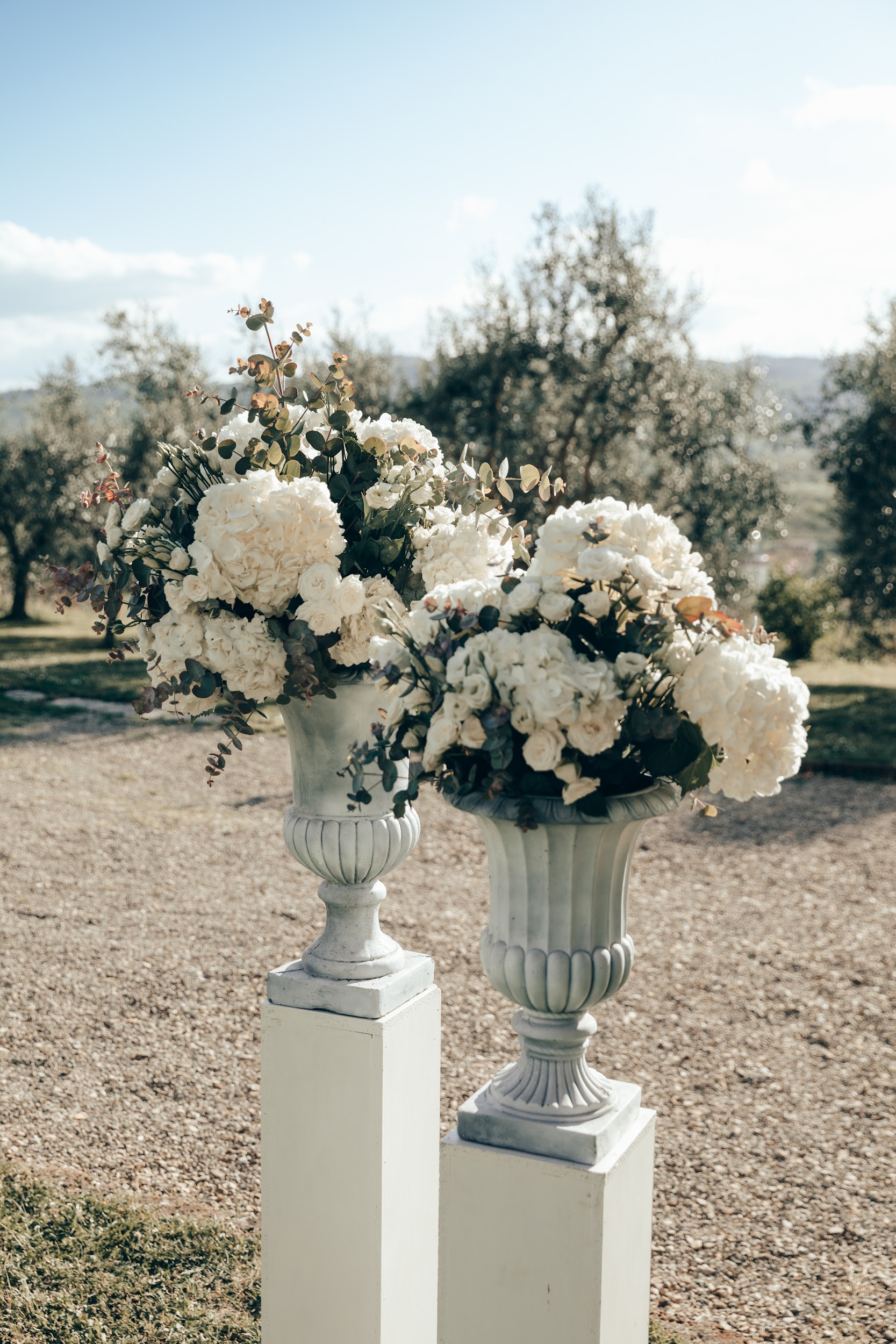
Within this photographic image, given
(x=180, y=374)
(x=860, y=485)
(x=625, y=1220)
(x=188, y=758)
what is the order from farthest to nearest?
1. (x=180, y=374)
2. (x=860, y=485)
3. (x=188, y=758)
4. (x=625, y=1220)

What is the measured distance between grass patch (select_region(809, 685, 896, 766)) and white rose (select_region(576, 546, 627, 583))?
850 cm

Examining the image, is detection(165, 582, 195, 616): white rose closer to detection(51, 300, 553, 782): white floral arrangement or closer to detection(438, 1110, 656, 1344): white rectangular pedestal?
detection(51, 300, 553, 782): white floral arrangement

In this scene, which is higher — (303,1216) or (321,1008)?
(321,1008)

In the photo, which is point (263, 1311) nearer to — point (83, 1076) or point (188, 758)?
point (83, 1076)

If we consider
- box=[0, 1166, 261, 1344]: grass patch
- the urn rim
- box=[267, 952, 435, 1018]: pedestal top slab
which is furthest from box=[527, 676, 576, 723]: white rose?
box=[0, 1166, 261, 1344]: grass patch

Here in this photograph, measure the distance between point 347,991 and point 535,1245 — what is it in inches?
32.2

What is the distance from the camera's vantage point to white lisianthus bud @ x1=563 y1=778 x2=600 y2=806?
1.81 m

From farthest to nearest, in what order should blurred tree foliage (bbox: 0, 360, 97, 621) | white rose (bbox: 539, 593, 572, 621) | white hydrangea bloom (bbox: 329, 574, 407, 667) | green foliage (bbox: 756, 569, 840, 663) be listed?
blurred tree foliage (bbox: 0, 360, 97, 621) < green foliage (bbox: 756, 569, 840, 663) < white hydrangea bloom (bbox: 329, 574, 407, 667) < white rose (bbox: 539, 593, 572, 621)

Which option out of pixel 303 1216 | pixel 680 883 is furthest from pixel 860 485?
pixel 303 1216

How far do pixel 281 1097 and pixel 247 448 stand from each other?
1592 millimetres

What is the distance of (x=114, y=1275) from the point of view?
124 inches

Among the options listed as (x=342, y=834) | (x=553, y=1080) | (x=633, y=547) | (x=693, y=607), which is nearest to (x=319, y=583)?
(x=342, y=834)

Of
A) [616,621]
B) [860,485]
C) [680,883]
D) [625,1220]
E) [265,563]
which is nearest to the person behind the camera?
[616,621]

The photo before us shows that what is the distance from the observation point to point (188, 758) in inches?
396
